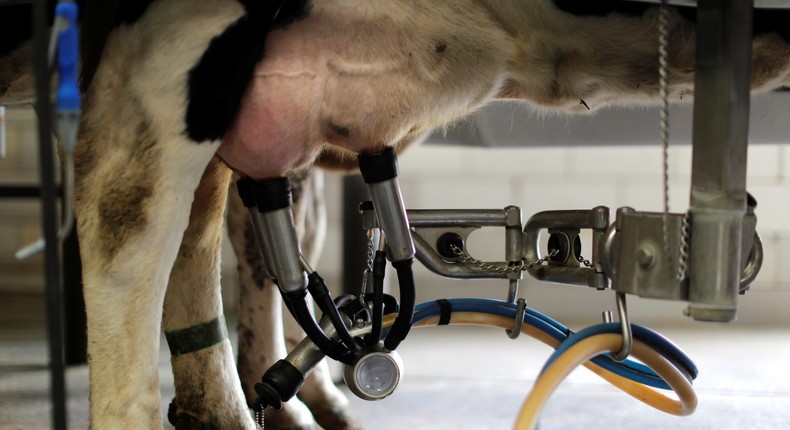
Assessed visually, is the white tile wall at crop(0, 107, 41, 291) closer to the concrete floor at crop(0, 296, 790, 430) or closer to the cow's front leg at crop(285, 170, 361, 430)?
the concrete floor at crop(0, 296, 790, 430)

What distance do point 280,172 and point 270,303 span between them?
→ 0.71 m

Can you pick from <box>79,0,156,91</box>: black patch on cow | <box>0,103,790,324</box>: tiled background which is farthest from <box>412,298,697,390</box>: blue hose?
<box>0,103,790,324</box>: tiled background

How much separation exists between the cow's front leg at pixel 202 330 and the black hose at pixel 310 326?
0.35 meters

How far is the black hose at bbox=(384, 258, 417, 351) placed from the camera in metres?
1.20

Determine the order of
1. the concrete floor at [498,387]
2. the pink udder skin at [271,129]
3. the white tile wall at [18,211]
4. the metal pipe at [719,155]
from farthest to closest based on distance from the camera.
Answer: the white tile wall at [18,211]
the concrete floor at [498,387]
the pink udder skin at [271,129]
the metal pipe at [719,155]

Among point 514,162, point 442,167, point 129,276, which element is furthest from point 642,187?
point 129,276

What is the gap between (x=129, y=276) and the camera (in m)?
1.07

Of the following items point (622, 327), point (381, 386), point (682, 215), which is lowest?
point (381, 386)

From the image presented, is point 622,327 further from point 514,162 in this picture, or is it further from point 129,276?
point 514,162

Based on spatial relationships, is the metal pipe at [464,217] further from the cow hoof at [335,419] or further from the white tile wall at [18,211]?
the white tile wall at [18,211]

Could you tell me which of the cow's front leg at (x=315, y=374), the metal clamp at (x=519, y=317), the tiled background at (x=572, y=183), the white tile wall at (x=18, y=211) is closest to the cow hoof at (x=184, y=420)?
the cow's front leg at (x=315, y=374)

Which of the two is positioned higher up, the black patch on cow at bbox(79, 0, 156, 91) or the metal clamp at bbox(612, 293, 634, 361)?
the black patch on cow at bbox(79, 0, 156, 91)

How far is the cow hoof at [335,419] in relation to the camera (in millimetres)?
1823

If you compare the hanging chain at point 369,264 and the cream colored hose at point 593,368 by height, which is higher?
the hanging chain at point 369,264
